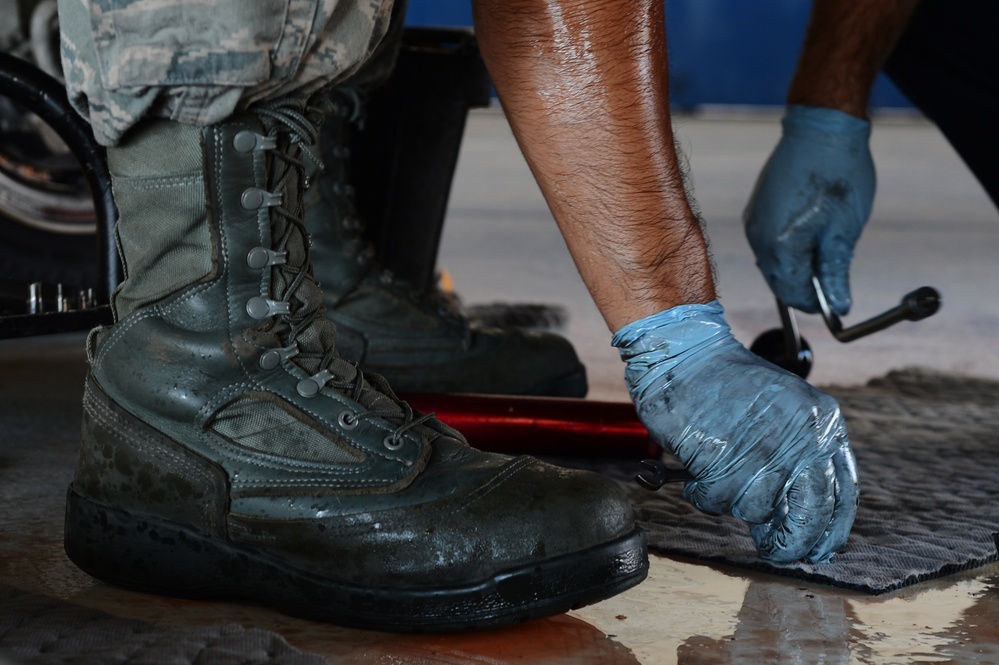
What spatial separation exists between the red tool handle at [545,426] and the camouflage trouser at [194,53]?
598 millimetres

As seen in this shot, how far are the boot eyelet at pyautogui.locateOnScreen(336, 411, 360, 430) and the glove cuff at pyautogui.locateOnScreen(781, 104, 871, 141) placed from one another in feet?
3.02

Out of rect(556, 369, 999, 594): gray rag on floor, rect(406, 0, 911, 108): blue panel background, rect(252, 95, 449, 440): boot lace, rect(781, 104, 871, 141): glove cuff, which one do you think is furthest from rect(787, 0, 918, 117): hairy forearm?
rect(406, 0, 911, 108): blue panel background

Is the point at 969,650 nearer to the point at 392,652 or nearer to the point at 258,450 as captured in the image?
the point at 392,652

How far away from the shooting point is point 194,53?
2.84 ft

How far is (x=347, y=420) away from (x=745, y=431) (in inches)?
13.3

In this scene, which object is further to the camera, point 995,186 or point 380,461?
point 995,186

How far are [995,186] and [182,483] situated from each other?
5.18 ft

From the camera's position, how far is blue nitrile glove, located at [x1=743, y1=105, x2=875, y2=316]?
155 cm

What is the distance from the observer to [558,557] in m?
0.89

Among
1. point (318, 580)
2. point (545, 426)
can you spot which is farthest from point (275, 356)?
point (545, 426)

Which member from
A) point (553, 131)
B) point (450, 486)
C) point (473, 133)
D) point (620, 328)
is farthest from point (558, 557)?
point (473, 133)

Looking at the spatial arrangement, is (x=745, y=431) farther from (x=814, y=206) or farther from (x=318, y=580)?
(x=814, y=206)

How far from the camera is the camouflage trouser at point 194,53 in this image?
2.83 ft

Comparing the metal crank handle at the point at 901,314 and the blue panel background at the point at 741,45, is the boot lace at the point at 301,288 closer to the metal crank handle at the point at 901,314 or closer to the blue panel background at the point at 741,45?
the metal crank handle at the point at 901,314
